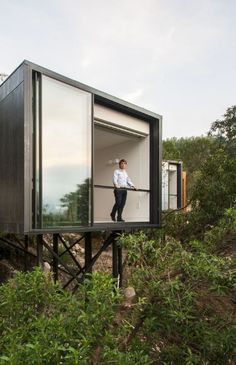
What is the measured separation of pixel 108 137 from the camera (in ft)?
31.4

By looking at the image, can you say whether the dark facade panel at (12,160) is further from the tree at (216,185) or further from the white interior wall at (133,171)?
the tree at (216,185)

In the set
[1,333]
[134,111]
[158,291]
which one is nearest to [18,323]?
[1,333]

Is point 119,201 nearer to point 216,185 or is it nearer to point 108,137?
point 108,137

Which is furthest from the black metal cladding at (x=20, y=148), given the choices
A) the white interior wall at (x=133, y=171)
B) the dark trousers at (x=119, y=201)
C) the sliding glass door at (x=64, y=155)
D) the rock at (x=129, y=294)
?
the rock at (x=129, y=294)

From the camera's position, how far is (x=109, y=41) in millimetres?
12820

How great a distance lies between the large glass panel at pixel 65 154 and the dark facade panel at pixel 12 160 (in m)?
0.34

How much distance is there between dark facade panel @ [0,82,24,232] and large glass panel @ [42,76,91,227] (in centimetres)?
34

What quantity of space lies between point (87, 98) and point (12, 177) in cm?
187

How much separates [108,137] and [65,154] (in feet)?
11.3

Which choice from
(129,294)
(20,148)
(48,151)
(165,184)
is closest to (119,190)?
(48,151)

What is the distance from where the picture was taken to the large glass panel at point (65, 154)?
5945mm

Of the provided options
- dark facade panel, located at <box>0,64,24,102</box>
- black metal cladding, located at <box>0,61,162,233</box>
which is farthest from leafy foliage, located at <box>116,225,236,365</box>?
dark facade panel, located at <box>0,64,24,102</box>

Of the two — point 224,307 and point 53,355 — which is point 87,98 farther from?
point 53,355

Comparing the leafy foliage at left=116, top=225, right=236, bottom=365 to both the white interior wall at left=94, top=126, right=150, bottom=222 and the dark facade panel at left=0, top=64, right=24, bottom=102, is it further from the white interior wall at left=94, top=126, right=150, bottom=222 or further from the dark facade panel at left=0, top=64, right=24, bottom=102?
the white interior wall at left=94, top=126, right=150, bottom=222
